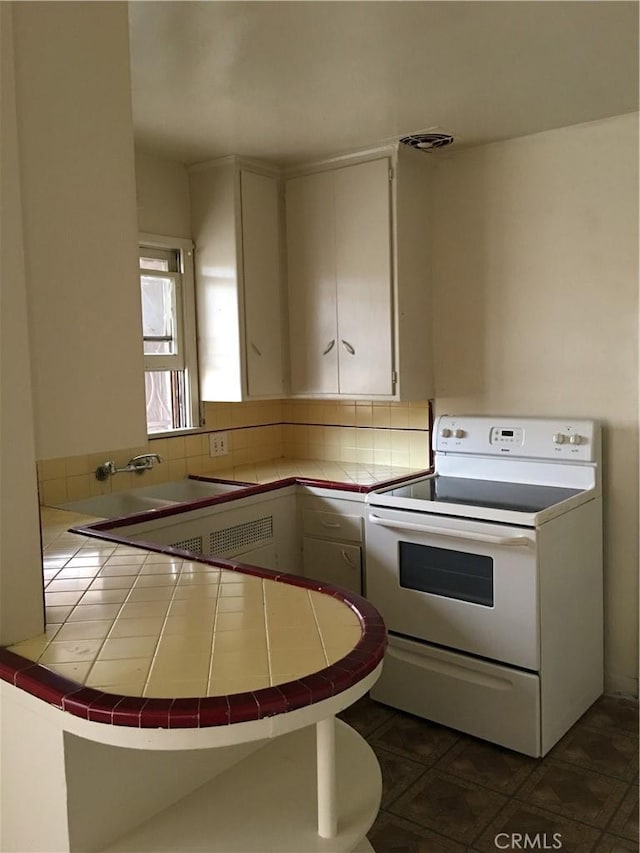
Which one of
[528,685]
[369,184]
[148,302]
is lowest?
[528,685]

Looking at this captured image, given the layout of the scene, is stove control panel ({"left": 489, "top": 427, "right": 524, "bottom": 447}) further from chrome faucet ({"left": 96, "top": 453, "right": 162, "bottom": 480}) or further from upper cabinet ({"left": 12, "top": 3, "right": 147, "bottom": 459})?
upper cabinet ({"left": 12, "top": 3, "right": 147, "bottom": 459})

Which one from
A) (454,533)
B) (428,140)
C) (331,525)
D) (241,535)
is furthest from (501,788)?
(428,140)

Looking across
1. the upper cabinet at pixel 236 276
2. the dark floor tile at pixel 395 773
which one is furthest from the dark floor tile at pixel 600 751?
the upper cabinet at pixel 236 276

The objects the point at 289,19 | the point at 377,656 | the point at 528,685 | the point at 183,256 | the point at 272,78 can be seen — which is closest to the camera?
the point at 377,656

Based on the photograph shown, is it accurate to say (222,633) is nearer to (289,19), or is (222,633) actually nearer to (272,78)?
(289,19)

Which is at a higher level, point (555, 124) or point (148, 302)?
point (555, 124)

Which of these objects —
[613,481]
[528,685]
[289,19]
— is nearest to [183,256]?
[289,19]

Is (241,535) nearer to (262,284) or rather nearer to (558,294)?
(262,284)

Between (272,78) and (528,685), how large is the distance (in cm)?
214

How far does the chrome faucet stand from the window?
14cm

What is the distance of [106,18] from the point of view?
145cm

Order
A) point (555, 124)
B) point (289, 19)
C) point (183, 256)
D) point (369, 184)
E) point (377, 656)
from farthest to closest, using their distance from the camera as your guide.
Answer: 1. point (183, 256)
2. point (369, 184)
3. point (555, 124)
4. point (289, 19)
5. point (377, 656)

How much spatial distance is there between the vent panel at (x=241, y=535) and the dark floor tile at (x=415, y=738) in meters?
0.87

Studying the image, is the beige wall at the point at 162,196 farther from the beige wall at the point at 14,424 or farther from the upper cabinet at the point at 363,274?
the beige wall at the point at 14,424
